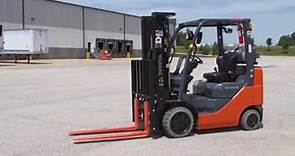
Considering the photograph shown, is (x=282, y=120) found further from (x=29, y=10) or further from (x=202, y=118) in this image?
(x=29, y=10)

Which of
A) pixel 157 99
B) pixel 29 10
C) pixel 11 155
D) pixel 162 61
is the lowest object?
pixel 11 155

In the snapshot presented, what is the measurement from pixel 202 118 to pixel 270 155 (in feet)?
6.03

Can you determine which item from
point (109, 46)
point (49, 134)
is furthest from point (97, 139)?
point (109, 46)

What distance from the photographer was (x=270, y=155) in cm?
752

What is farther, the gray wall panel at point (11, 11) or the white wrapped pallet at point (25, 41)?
the gray wall panel at point (11, 11)

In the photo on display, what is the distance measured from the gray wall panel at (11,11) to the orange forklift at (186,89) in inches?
1917

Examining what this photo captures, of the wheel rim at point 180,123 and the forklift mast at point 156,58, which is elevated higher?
the forklift mast at point 156,58

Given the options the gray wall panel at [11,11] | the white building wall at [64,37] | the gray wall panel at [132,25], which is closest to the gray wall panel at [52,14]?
the white building wall at [64,37]

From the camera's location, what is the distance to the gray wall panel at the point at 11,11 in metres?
55.3

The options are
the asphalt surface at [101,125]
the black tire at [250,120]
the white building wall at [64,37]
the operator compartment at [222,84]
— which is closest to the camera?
the asphalt surface at [101,125]

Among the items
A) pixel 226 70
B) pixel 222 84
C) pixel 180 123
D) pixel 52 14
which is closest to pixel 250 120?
pixel 222 84

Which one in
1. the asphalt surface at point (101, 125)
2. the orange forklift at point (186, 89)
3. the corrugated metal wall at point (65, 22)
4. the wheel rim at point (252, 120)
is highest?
the corrugated metal wall at point (65, 22)

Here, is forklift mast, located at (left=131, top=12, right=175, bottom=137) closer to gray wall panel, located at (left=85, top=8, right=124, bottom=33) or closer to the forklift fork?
the forklift fork

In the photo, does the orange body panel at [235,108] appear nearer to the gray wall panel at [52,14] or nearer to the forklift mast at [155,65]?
the forklift mast at [155,65]
